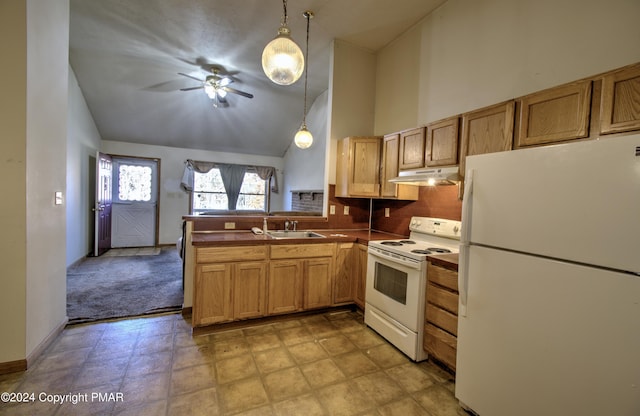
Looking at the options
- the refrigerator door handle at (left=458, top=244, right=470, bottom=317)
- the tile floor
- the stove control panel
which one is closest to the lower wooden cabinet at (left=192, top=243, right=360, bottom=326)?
the tile floor

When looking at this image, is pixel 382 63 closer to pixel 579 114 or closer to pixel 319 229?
pixel 319 229

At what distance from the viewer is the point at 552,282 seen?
1322 mm

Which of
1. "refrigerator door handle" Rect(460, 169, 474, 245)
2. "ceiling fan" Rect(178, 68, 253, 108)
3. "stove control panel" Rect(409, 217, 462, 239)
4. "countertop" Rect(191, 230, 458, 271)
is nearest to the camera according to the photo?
"refrigerator door handle" Rect(460, 169, 474, 245)

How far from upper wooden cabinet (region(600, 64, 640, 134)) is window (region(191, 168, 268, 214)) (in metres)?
6.75

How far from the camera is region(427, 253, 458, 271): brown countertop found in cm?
202

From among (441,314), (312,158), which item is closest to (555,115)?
(441,314)

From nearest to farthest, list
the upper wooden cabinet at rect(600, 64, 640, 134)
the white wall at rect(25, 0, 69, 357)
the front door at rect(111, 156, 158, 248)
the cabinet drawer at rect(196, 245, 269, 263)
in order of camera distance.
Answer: the upper wooden cabinet at rect(600, 64, 640, 134) < the white wall at rect(25, 0, 69, 357) < the cabinet drawer at rect(196, 245, 269, 263) < the front door at rect(111, 156, 158, 248)

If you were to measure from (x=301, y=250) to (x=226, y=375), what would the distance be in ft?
4.18

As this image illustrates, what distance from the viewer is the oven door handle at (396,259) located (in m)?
2.25

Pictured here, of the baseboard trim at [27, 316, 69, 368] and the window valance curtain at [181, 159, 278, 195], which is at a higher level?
the window valance curtain at [181, 159, 278, 195]

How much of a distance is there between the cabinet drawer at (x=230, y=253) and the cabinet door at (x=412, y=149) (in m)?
1.70

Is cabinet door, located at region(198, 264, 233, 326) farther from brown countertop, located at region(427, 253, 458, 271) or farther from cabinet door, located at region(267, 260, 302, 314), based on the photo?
brown countertop, located at region(427, 253, 458, 271)

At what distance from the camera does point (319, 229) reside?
143 inches

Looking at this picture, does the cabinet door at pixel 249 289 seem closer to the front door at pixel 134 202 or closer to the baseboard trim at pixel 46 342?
the baseboard trim at pixel 46 342
